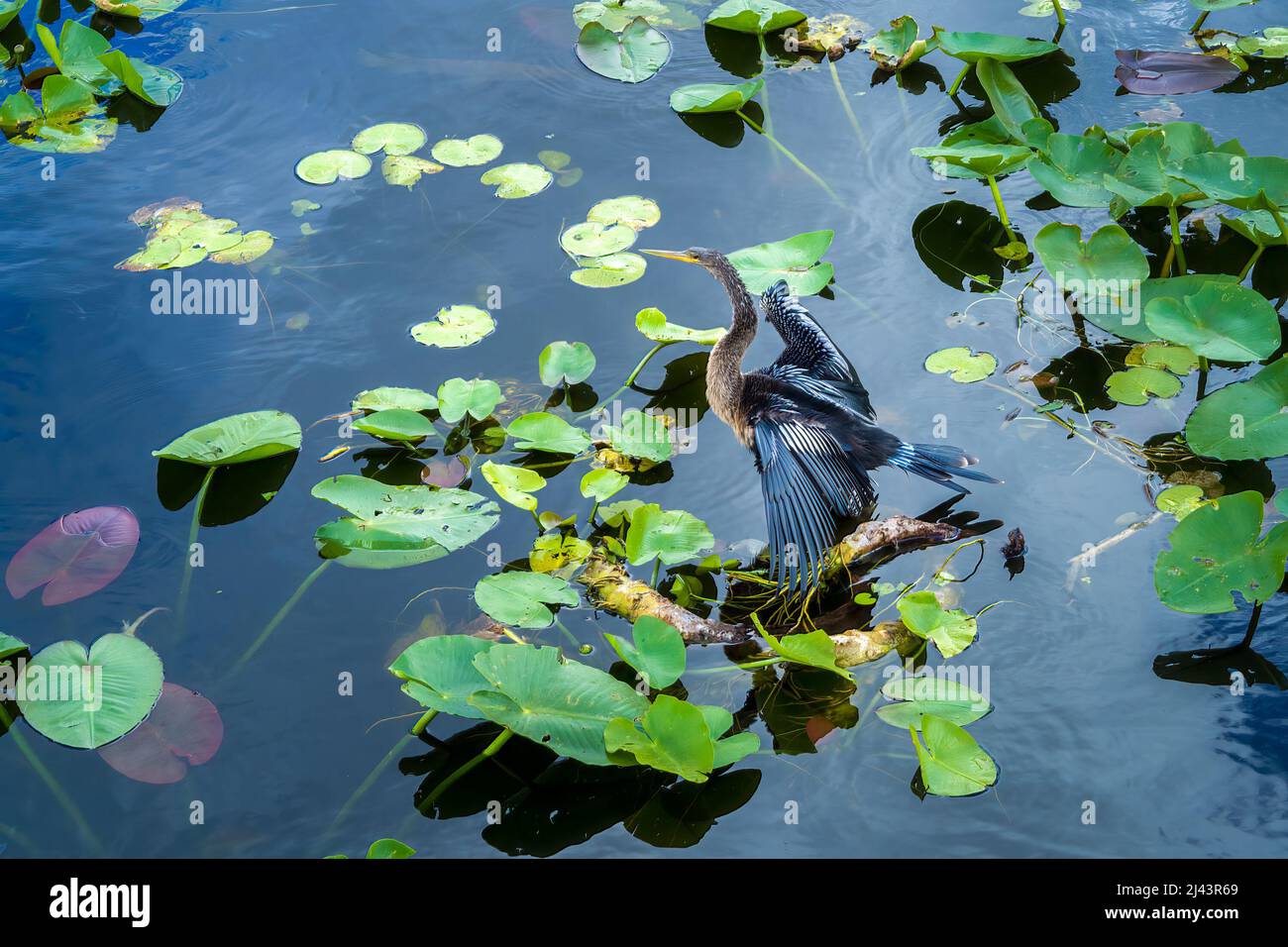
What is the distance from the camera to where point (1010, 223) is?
4102mm

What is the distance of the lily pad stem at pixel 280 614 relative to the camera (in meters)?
2.82

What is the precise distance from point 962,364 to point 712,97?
173cm

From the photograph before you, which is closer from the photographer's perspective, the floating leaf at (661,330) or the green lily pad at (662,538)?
the green lily pad at (662,538)

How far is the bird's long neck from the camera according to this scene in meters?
3.28

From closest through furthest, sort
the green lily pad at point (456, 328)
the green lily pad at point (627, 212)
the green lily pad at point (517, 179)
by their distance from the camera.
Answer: the green lily pad at point (456, 328), the green lily pad at point (627, 212), the green lily pad at point (517, 179)

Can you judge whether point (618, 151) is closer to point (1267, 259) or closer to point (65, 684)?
point (1267, 259)

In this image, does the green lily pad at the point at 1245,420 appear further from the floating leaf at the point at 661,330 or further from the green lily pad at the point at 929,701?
the floating leaf at the point at 661,330

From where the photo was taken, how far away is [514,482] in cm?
309

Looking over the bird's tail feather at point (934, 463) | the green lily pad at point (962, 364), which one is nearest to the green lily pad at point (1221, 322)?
the green lily pad at point (962, 364)

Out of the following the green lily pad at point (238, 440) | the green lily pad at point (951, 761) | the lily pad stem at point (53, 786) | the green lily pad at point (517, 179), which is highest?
the green lily pad at point (517, 179)

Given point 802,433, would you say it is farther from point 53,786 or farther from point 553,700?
point 53,786

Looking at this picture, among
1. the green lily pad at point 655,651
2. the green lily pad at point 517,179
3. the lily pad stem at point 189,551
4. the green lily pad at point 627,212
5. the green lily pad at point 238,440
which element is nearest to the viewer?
the green lily pad at point 655,651

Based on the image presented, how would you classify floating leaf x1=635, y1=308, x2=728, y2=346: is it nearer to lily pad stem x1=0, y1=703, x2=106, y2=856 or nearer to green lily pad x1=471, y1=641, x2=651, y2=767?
green lily pad x1=471, y1=641, x2=651, y2=767

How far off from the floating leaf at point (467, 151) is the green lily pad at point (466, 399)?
4.40ft
